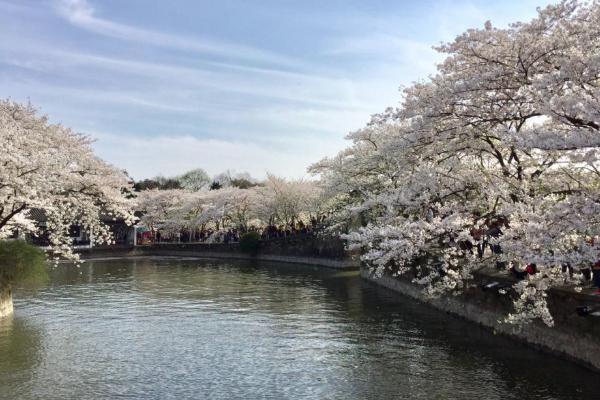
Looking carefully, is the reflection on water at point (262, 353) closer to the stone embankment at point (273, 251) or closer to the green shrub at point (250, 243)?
the stone embankment at point (273, 251)

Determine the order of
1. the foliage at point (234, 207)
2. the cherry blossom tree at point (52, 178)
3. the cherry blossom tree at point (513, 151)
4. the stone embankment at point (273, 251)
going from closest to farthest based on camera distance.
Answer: the cherry blossom tree at point (513, 151) → the cherry blossom tree at point (52, 178) → the stone embankment at point (273, 251) → the foliage at point (234, 207)

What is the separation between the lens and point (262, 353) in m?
16.0

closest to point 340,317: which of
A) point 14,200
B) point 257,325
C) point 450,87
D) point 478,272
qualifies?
point 257,325

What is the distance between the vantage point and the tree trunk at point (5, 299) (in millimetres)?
21517

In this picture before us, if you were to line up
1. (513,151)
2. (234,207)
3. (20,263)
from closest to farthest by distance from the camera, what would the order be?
(513,151)
(20,263)
(234,207)

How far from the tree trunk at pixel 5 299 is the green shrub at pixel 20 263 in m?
0.37

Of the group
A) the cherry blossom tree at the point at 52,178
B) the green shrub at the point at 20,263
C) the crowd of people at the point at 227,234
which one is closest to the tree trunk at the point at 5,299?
the green shrub at the point at 20,263

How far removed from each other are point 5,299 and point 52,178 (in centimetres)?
633

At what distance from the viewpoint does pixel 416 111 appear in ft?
51.4

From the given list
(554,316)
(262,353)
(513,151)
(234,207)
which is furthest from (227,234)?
(554,316)

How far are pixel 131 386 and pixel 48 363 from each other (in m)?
3.57

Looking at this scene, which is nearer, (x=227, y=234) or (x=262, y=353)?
(x=262, y=353)

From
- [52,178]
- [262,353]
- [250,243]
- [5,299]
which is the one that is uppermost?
[52,178]

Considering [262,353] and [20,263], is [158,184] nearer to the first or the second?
[20,263]
